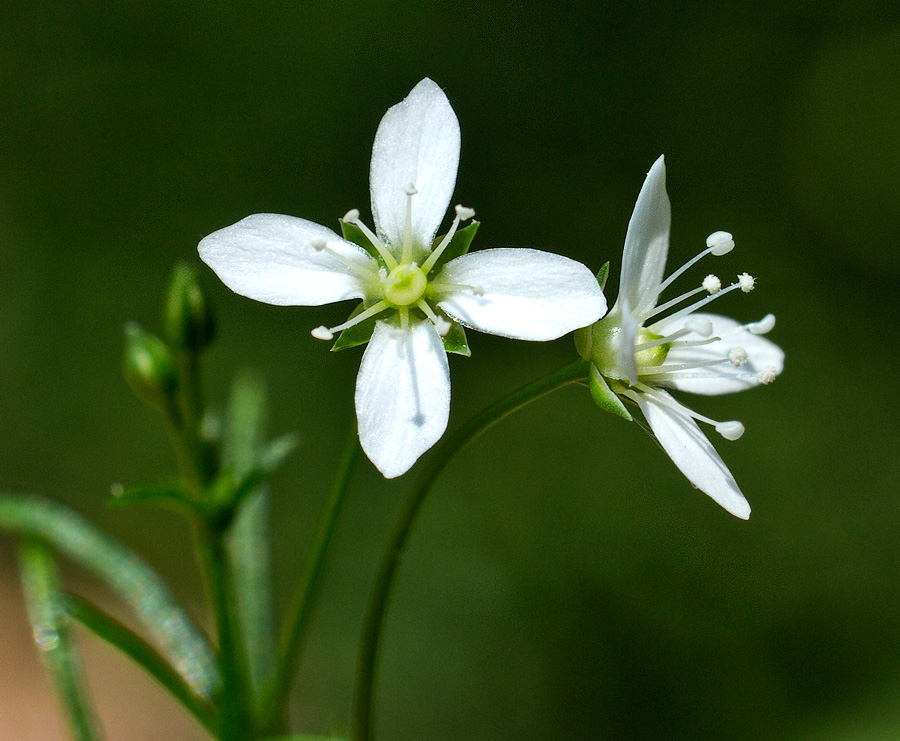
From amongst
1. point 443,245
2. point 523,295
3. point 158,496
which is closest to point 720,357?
point 523,295

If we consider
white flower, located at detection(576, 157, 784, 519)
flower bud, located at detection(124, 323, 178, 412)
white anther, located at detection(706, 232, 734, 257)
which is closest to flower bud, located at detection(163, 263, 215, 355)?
flower bud, located at detection(124, 323, 178, 412)

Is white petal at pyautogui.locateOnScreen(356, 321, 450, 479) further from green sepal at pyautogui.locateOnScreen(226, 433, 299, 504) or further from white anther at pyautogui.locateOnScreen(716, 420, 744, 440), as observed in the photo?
white anther at pyautogui.locateOnScreen(716, 420, 744, 440)

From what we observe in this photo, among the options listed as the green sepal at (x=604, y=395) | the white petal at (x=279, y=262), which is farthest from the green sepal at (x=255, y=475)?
the green sepal at (x=604, y=395)

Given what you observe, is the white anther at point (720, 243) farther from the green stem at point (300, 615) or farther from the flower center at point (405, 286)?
the green stem at point (300, 615)

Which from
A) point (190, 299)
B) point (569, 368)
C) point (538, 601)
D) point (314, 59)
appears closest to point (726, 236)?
point (569, 368)

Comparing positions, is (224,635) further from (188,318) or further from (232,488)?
(188,318)
